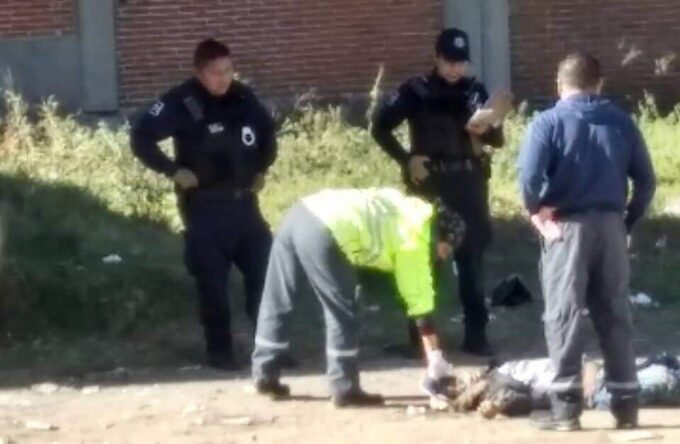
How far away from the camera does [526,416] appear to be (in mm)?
9516

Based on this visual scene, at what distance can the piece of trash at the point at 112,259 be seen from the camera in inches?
512

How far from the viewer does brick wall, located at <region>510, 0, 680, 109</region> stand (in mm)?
22062

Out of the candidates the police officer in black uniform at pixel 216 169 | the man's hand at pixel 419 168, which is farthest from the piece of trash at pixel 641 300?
the police officer in black uniform at pixel 216 169

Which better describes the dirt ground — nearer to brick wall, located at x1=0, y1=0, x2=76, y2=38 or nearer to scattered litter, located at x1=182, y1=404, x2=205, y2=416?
scattered litter, located at x1=182, y1=404, x2=205, y2=416

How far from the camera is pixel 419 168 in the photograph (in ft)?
36.2

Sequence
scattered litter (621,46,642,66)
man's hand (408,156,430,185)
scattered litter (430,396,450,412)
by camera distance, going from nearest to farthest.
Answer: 1. scattered litter (430,396,450,412)
2. man's hand (408,156,430,185)
3. scattered litter (621,46,642,66)

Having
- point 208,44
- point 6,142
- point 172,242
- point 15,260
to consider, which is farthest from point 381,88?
point 208,44

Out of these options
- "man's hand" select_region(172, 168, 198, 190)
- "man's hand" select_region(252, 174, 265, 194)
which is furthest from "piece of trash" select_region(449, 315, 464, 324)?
"man's hand" select_region(172, 168, 198, 190)

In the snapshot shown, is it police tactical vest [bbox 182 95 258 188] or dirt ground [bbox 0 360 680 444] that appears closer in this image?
dirt ground [bbox 0 360 680 444]

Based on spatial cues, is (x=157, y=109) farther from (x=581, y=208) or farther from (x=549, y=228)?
(x=581, y=208)

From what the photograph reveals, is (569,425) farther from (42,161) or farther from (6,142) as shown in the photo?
(6,142)

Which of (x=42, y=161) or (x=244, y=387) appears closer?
(x=244, y=387)

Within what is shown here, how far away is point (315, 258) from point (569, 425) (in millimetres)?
1502

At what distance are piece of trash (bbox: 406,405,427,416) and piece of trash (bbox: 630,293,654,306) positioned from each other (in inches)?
137
